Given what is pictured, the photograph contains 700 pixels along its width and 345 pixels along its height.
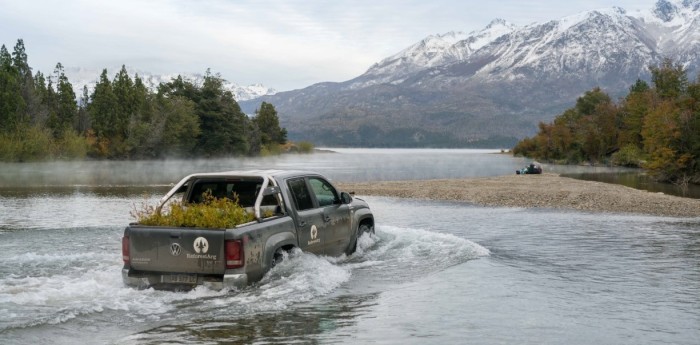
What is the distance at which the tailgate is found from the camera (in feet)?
35.4

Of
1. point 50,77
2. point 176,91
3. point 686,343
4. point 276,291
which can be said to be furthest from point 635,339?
point 50,77

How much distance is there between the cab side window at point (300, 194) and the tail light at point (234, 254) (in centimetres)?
216

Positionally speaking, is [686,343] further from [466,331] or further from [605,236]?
[605,236]

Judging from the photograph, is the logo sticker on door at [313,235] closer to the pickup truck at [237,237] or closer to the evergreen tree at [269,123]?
the pickup truck at [237,237]

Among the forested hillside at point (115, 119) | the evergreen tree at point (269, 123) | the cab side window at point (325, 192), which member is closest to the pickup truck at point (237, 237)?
the cab side window at point (325, 192)

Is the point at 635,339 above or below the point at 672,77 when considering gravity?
below

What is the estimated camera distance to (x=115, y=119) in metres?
116

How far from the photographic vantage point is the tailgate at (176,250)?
1078 centimetres

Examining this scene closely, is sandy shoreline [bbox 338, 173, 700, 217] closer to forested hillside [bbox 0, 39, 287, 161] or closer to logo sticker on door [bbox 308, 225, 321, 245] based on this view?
logo sticker on door [bbox 308, 225, 321, 245]

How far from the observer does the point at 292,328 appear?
30.8ft

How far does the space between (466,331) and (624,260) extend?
7849mm

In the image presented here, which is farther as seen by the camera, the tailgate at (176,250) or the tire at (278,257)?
the tire at (278,257)

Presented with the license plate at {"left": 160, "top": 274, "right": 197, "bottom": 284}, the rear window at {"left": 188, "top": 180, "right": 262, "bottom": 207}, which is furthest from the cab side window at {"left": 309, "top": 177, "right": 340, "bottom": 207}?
the license plate at {"left": 160, "top": 274, "right": 197, "bottom": 284}

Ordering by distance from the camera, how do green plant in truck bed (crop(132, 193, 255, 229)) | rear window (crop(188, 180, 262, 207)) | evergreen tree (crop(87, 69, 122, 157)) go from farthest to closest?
evergreen tree (crop(87, 69, 122, 157)) → rear window (crop(188, 180, 262, 207)) → green plant in truck bed (crop(132, 193, 255, 229))
